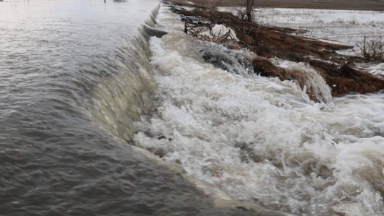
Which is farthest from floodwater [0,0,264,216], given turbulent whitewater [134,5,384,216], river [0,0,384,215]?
turbulent whitewater [134,5,384,216]

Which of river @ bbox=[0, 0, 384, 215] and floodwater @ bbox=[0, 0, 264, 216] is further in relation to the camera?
river @ bbox=[0, 0, 384, 215]

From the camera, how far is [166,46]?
13.6m

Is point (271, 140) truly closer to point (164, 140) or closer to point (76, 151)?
point (164, 140)

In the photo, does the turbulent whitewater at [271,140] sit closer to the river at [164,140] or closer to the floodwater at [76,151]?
the river at [164,140]

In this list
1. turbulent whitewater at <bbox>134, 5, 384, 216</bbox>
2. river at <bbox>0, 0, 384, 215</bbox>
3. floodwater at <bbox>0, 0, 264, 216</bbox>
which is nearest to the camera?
floodwater at <bbox>0, 0, 264, 216</bbox>

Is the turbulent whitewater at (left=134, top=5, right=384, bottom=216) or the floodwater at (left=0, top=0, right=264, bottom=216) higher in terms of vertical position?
the floodwater at (left=0, top=0, right=264, bottom=216)

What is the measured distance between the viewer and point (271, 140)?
570 cm

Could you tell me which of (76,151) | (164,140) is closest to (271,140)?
(164,140)

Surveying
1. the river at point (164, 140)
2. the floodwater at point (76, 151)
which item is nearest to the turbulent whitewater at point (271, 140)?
the river at point (164, 140)

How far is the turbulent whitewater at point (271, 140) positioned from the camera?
4215 millimetres

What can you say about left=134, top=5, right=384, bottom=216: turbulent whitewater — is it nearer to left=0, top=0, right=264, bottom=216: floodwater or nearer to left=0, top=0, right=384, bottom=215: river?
left=0, top=0, right=384, bottom=215: river

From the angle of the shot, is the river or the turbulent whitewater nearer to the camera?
the river

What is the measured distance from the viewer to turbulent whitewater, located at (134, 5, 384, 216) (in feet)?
13.8

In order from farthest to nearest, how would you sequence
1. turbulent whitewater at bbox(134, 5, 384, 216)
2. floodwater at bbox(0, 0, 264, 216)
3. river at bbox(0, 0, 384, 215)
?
turbulent whitewater at bbox(134, 5, 384, 216) < river at bbox(0, 0, 384, 215) < floodwater at bbox(0, 0, 264, 216)
